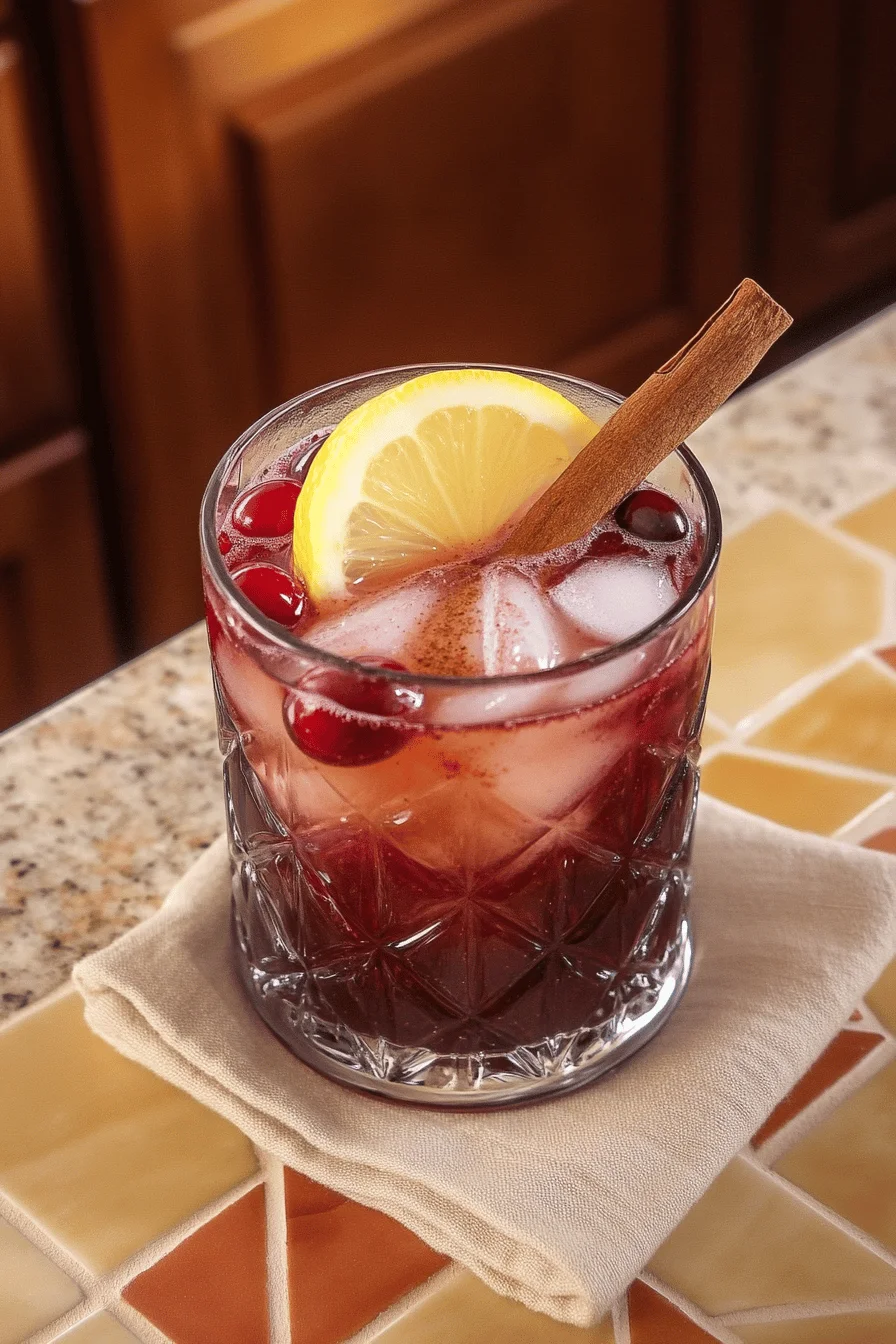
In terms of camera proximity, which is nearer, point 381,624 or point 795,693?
point 381,624

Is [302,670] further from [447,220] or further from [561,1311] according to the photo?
[447,220]

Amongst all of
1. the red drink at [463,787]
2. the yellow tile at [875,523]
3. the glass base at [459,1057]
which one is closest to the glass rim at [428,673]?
the red drink at [463,787]

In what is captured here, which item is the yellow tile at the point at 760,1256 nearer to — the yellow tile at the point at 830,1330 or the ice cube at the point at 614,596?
the yellow tile at the point at 830,1330

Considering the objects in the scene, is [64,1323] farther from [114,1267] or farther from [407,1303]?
[407,1303]

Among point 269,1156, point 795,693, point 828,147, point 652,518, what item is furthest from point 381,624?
point 828,147

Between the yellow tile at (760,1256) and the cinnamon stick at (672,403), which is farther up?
the cinnamon stick at (672,403)

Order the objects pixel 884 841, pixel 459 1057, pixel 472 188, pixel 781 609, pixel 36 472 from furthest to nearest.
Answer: pixel 472 188
pixel 36 472
pixel 781 609
pixel 884 841
pixel 459 1057

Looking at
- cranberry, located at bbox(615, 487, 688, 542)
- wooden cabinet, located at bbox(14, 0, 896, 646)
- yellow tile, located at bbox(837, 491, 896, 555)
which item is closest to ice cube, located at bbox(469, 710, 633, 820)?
cranberry, located at bbox(615, 487, 688, 542)

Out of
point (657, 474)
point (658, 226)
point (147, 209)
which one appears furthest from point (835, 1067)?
point (658, 226)
